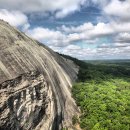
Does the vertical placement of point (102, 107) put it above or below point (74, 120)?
above

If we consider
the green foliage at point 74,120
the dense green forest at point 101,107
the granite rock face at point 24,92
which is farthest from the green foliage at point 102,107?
the granite rock face at point 24,92

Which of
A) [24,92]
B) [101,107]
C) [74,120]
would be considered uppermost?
[24,92]

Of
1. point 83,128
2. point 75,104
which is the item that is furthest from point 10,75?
point 75,104

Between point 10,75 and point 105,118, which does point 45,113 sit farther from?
point 105,118

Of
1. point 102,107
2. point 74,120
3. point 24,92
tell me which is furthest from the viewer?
point 102,107

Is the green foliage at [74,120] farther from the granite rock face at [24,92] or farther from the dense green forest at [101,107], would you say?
the granite rock face at [24,92]

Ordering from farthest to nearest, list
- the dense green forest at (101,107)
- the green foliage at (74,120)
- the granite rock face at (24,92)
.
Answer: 1. the dense green forest at (101,107)
2. the green foliage at (74,120)
3. the granite rock face at (24,92)

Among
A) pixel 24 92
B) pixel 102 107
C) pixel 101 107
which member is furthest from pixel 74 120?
pixel 24 92

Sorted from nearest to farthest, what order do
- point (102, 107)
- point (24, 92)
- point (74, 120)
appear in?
point (24, 92) → point (74, 120) → point (102, 107)

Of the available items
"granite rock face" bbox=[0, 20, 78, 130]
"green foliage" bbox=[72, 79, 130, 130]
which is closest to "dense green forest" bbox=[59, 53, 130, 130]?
"green foliage" bbox=[72, 79, 130, 130]

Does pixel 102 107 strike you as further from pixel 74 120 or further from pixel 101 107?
pixel 74 120

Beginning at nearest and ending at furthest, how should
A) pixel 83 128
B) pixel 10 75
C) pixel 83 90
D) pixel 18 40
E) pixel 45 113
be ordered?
pixel 10 75, pixel 45 113, pixel 18 40, pixel 83 128, pixel 83 90
